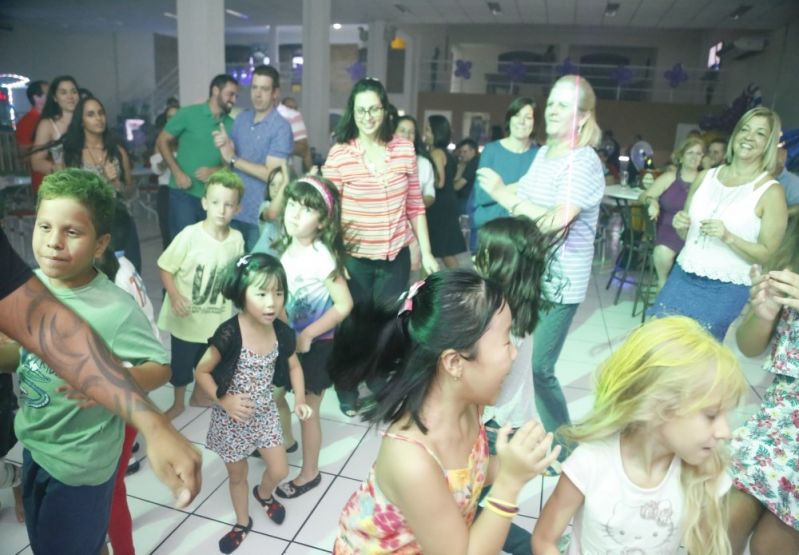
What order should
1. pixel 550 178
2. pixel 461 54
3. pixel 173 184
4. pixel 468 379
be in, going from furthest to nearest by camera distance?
pixel 461 54 < pixel 173 184 < pixel 550 178 < pixel 468 379

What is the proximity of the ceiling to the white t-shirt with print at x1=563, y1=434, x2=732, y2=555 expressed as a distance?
10.3 meters

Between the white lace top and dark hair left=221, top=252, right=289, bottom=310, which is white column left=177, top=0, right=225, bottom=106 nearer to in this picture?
dark hair left=221, top=252, right=289, bottom=310

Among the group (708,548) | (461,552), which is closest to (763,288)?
(708,548)

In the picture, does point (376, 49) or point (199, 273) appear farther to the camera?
point (376, 49)

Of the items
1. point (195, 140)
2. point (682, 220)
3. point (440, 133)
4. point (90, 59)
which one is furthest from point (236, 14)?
point (682, 220)

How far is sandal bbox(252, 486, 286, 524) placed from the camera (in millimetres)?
2043

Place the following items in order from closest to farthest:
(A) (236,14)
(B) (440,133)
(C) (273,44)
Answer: (B) (440,133), (A) (236,14), (C) (273,44)

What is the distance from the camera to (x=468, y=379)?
117cm

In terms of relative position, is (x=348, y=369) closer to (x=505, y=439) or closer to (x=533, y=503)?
(x=505, y=439)

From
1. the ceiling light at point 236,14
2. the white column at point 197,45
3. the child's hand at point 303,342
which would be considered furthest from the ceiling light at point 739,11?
the child's hand at point 303,342

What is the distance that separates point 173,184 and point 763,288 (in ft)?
10.1

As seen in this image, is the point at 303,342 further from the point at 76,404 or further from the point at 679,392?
the point at 679,392

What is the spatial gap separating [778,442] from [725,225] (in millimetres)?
999

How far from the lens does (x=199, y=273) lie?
234 centimetres
